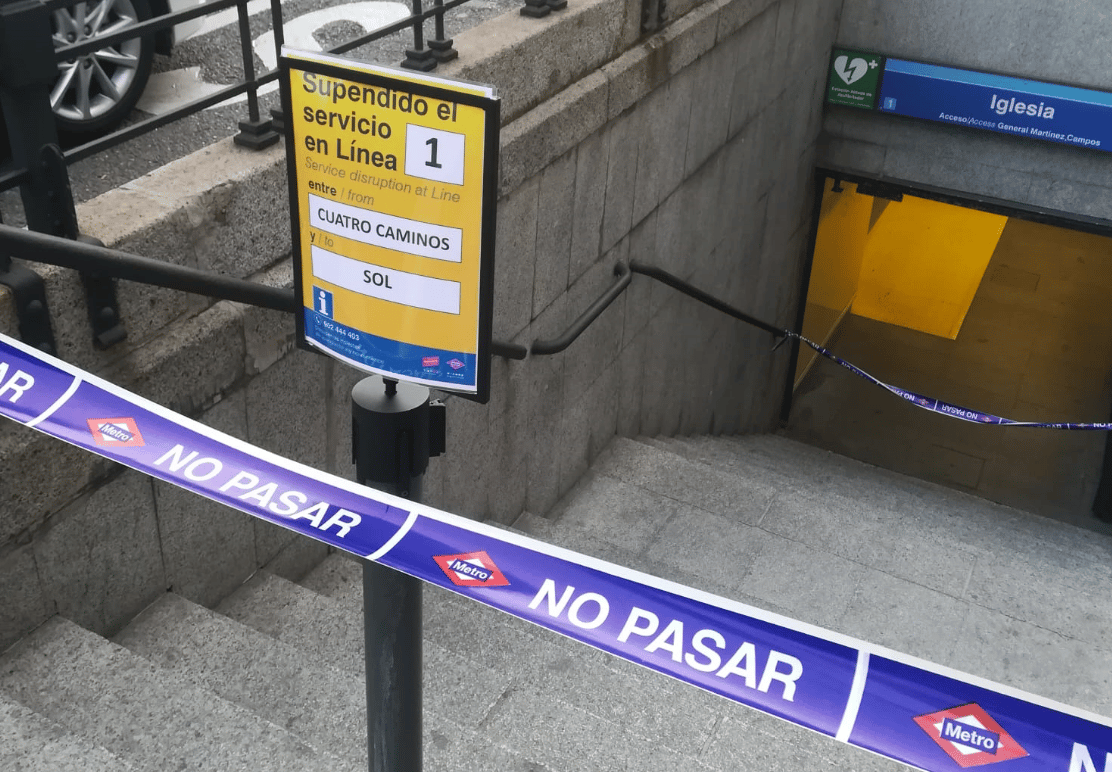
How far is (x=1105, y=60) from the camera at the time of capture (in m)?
8.69

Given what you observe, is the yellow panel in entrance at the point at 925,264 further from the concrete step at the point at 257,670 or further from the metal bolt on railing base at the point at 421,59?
the concrete step at the point at 257,670

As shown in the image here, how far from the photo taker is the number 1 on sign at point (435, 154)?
178cm

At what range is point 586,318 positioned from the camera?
5.58m

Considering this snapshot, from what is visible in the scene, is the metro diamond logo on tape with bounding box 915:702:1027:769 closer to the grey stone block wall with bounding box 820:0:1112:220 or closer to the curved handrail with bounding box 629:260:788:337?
the curved handrail with bounding box 629:260:788:337

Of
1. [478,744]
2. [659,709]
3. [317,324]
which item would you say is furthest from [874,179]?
[317,324]

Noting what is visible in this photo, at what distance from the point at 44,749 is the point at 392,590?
1.23m

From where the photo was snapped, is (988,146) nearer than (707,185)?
No

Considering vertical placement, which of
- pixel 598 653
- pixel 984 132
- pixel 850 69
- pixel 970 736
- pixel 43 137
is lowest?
pixel 598 653

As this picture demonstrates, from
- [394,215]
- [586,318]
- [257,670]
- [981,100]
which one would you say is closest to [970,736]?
[394,215]

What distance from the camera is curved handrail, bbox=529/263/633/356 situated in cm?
528

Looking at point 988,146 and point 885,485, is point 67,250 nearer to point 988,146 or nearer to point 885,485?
point 885,485

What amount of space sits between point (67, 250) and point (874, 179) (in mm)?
8613

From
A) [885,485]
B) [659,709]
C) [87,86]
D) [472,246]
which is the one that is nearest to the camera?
[472,246]

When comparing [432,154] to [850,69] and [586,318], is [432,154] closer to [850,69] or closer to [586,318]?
[586,318]
